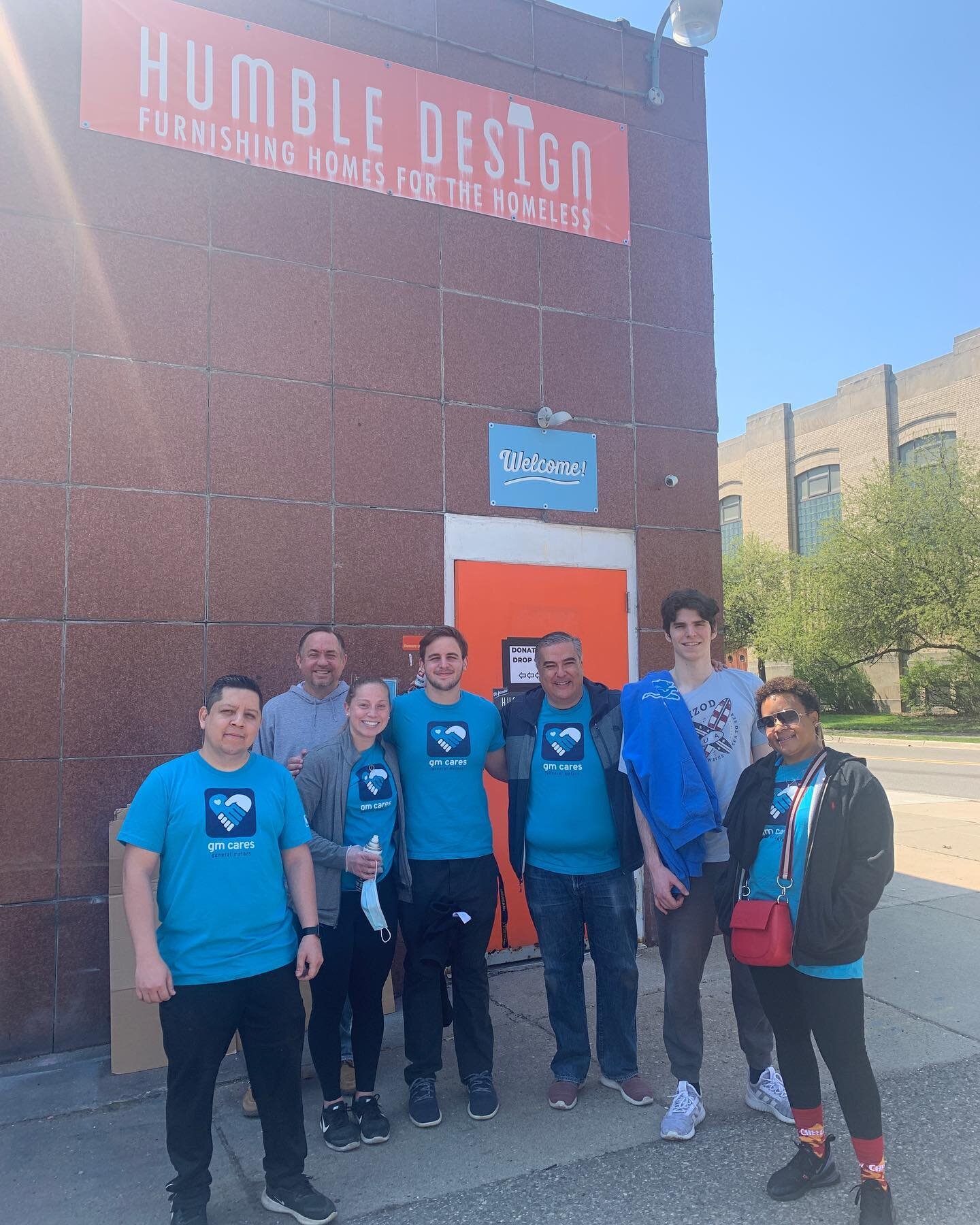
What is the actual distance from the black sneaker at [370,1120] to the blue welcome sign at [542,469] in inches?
138

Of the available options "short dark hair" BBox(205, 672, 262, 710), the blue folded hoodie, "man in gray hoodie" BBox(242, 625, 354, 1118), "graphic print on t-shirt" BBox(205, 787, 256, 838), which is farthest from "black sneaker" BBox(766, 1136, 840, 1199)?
"short dark hair" BBox(205, 672, 262, 710)

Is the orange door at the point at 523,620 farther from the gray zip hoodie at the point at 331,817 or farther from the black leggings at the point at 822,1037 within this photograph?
the black leggings at the point at 822,1037

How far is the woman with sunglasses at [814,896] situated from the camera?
9.61ft

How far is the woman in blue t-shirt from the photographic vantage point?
3.56 m

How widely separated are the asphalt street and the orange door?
5724 millimetres

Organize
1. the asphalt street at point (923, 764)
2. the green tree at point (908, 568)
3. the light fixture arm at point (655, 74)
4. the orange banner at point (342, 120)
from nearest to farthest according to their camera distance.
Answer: the orange banner at point (342, 120) → the light fixture arm at point (655, 74) → the asphalt street at point (923, 764) → the green tree at point (908, 568)

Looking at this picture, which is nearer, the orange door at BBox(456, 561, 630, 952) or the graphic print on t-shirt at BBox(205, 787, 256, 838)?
the graphic print on t-shirt at BBox(205, 787, 256, 838)

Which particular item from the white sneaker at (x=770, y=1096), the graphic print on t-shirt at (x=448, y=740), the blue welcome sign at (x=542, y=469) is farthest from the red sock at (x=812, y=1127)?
the blue welcome sign at (x=542, y=469)

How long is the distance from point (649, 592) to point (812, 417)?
136 ft

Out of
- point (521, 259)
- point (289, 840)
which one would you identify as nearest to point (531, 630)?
point (521, 259)

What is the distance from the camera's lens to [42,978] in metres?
4.52

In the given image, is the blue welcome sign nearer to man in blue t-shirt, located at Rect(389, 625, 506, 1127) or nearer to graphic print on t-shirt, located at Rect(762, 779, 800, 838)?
man in blue t-shirt, located at Rect(389, 625, 506, 1127)

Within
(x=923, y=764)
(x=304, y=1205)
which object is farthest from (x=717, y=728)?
(x=923, y=764)

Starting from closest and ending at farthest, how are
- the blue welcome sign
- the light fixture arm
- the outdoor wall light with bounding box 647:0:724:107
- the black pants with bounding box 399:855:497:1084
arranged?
the black pants with bounding box 399:855:497:1084, the blue welcome sign, the outdoor wall light with bounding box 647:0:724:107, the light fixture arm
